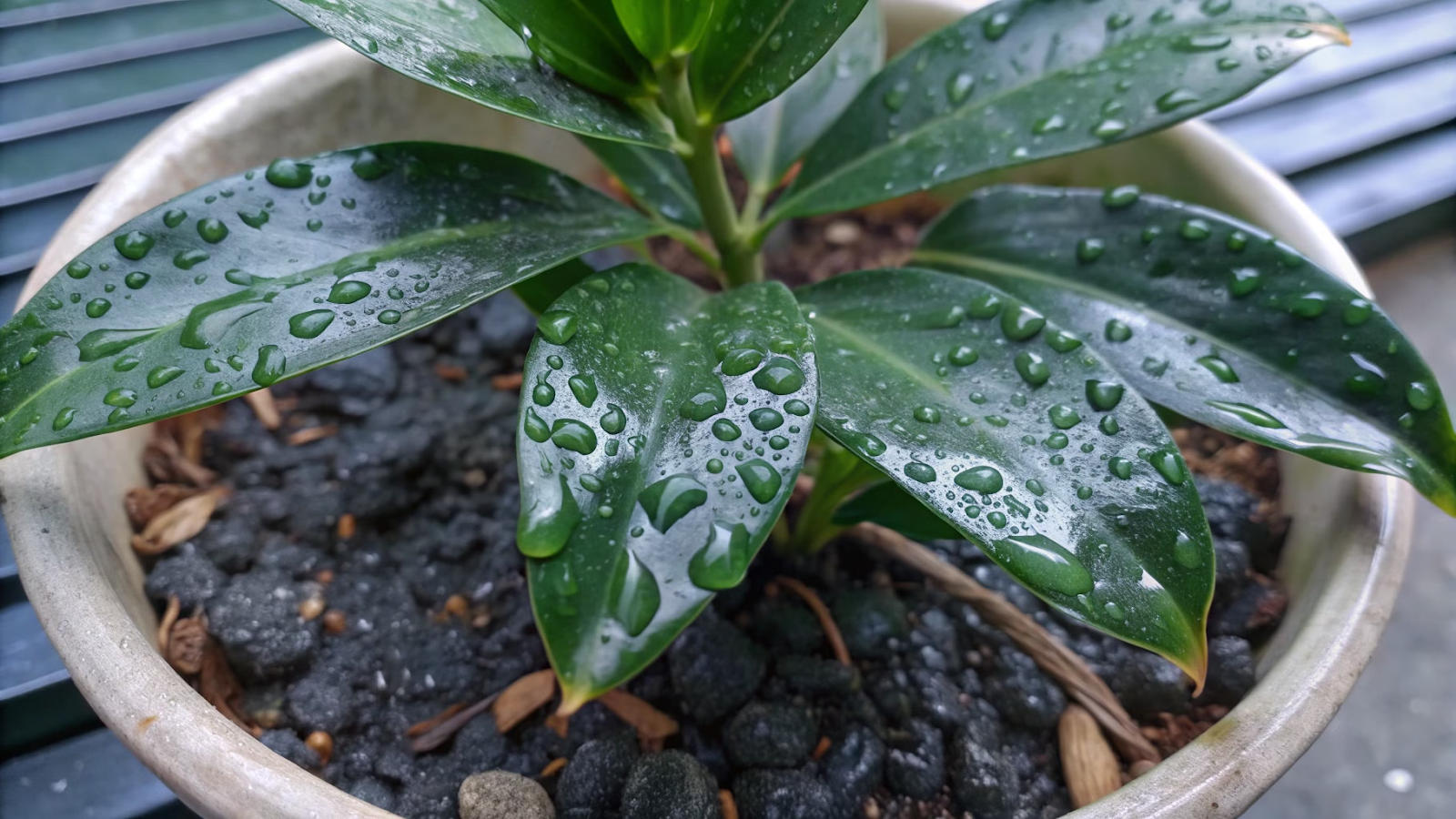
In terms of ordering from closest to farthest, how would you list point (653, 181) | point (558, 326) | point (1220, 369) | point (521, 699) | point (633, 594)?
point (633, 594) < point (558, 326) < point (1220, 369) < point (521, 699) < point (653, 181)

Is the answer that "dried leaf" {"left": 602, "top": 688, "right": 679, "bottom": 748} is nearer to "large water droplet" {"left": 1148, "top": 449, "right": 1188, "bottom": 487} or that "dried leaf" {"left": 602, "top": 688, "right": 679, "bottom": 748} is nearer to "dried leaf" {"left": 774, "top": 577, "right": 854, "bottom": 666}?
"dried leaf" {"left": 774, "top": 577, "right": 854, "bottom": 666}

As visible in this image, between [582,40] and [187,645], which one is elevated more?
[582,40]

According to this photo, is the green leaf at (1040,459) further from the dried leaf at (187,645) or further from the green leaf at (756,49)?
the dried leaf at (187,645)

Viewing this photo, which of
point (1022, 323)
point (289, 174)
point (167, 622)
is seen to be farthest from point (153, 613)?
point (1022, 323)

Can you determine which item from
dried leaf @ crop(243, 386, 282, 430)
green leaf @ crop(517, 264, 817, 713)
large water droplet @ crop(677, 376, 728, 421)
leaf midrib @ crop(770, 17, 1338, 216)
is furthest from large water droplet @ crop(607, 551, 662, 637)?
dried leaf @ crop(243, 386, 282, 430)

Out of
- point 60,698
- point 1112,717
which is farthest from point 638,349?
point 60,698

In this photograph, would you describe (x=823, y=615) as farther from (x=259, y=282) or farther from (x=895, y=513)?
(x=259, y=282)
